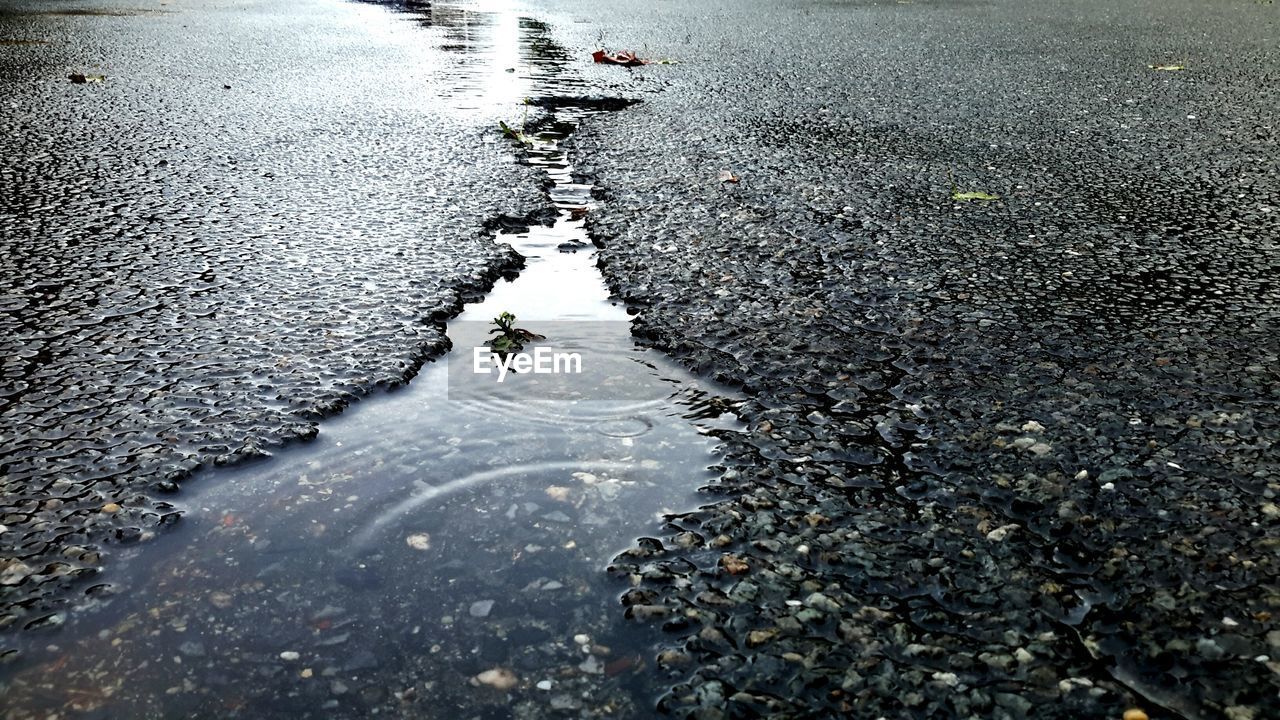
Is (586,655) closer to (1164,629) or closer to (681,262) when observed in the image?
(1164,629)

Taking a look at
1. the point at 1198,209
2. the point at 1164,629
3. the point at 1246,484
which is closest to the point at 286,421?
the point at 1164,629

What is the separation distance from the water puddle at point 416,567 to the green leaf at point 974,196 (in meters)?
1.90

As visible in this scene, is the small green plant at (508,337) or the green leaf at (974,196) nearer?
the small green plant at (508,337)

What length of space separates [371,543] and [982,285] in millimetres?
2040

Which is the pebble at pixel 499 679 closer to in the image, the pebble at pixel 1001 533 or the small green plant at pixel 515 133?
the pebble at pixel 1001 533

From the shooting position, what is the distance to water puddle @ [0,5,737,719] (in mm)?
1513

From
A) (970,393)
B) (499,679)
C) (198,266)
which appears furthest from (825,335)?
(198,266)

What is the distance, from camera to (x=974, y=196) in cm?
395

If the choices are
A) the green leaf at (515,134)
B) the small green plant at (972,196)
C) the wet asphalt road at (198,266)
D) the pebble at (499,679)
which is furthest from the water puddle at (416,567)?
the green leaf at (515,134)

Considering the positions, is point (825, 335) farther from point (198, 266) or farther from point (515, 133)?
point (515, 133)

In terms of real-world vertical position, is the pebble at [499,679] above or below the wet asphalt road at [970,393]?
below

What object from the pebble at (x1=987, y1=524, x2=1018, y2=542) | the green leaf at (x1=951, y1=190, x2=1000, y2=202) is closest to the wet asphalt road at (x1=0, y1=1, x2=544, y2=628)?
the pebble at (x1=987, y1=524, x2=1018, y2=542)

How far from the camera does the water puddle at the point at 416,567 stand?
151cm

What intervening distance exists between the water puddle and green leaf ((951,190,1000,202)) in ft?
6.25
